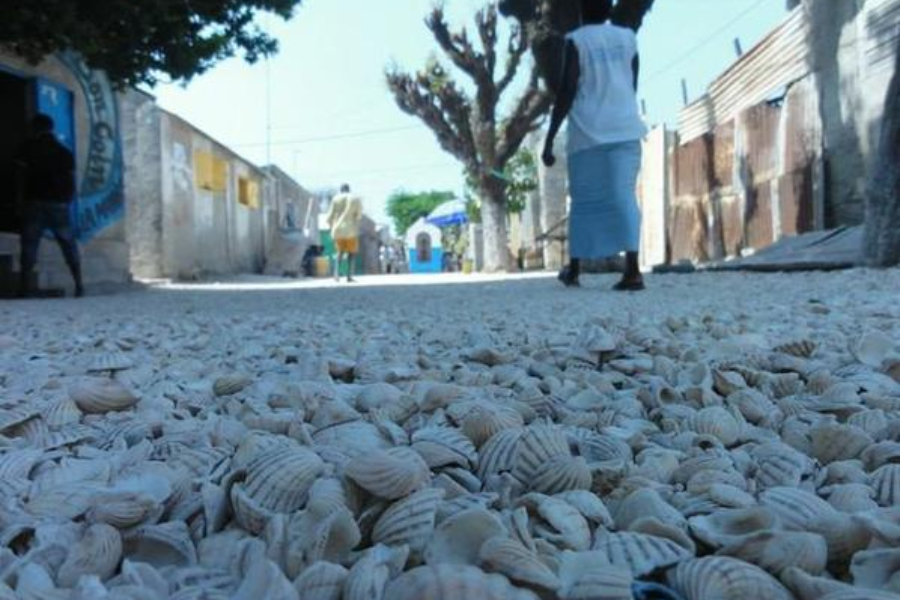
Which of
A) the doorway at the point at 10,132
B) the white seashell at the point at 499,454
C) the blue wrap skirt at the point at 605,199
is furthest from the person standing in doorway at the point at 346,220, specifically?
the white seashell at the point at 499,454

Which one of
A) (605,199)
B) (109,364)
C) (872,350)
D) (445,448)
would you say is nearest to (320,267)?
(605,199)

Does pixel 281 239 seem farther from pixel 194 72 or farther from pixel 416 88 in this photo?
pixel 194 72

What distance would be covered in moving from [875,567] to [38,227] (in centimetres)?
707

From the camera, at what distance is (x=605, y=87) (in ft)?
16.7

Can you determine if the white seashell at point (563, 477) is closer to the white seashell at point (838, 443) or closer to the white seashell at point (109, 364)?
the white seashell at point (838, 443)

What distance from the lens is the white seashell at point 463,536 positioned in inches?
34.5

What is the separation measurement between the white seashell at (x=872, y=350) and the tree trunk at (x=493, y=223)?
1329 cm

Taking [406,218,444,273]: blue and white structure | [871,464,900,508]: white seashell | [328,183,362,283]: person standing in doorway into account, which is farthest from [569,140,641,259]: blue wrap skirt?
[406,218,444,273]: blue and white structure

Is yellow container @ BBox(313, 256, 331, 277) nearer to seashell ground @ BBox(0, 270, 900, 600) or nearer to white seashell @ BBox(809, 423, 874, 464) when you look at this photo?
seashell ground @ BBox(0, 270, 900, 600)

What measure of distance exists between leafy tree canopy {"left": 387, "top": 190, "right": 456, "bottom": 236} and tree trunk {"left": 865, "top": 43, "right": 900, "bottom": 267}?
58.9 meters

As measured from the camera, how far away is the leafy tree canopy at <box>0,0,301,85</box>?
5832 mm

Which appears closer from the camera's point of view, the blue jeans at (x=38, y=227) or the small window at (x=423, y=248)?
the blue jeans at (x=38, y=227)

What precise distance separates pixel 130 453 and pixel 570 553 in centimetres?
78

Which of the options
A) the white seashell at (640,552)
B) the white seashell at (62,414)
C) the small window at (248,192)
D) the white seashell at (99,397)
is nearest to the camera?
the white seashell at (640,552)
